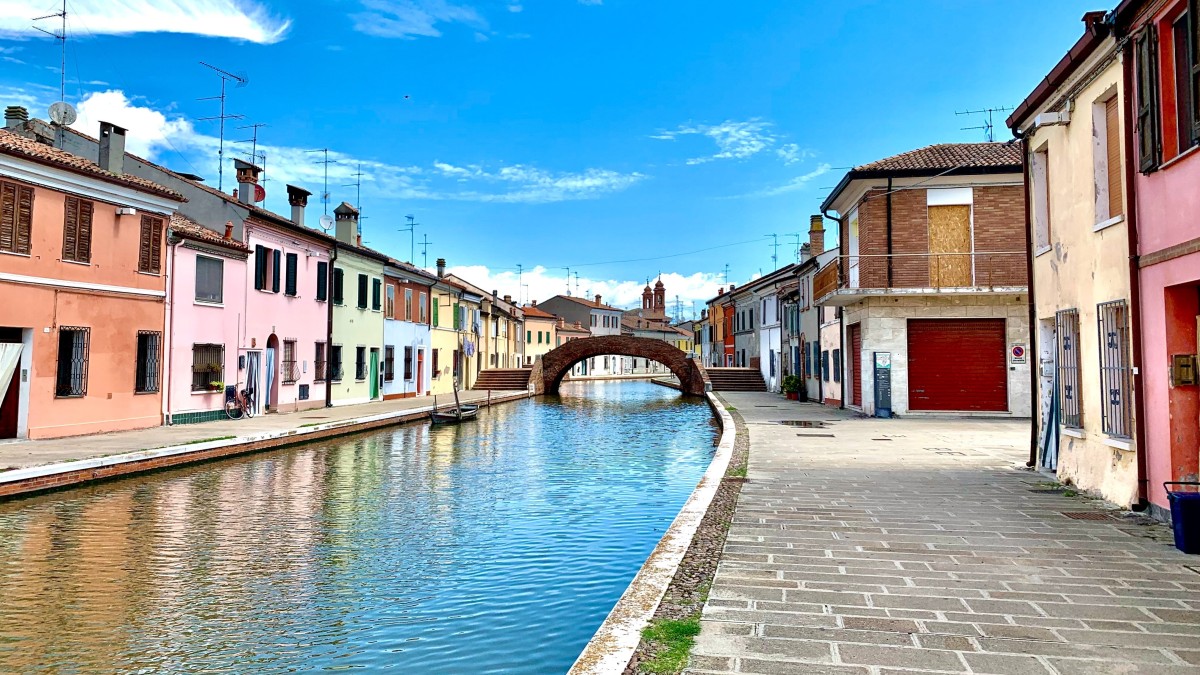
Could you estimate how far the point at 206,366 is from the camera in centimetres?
2195

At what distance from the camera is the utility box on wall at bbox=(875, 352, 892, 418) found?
72.6 feet

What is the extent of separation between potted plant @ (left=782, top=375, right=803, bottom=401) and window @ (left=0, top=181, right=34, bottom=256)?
2752 centimetres

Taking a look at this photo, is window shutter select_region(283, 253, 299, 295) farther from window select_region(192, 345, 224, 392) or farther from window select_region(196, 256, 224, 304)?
window select_region(192, 345, 224, 392)

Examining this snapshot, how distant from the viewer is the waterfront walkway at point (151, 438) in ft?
45.1

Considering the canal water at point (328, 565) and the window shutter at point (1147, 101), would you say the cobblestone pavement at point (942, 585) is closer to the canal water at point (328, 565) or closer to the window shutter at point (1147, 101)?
the canal water at point (328, 565)

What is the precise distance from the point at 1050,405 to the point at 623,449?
9395 mm

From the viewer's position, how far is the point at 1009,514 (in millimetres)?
8391

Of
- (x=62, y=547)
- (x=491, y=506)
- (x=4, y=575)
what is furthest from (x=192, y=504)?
(x=491, y=506)

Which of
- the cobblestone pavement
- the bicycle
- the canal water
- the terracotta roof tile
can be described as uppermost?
the terracotta roof tile

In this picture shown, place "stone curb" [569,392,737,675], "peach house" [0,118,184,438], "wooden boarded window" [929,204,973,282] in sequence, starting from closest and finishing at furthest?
"stone curb" [569,392,737,675]
"peach house" [0,118,184,438]
"wooden boarded window" [929,204,973,282]

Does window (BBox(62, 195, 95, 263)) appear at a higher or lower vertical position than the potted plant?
higher

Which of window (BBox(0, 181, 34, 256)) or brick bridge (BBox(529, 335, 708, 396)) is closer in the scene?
window (BBox(0, 181, 34, 256))

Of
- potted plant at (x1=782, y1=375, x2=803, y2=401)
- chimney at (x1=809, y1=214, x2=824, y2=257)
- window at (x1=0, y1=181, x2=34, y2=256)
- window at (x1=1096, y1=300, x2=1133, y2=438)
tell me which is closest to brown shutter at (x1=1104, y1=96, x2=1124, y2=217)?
window at (x1=1096, y1=300, x2=1133, y2=438)

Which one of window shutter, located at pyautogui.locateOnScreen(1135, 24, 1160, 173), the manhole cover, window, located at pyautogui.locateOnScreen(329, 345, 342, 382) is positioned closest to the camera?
window shutter, located at pyautogui.locateOnScreen(1135, 24, 1160, 173)
